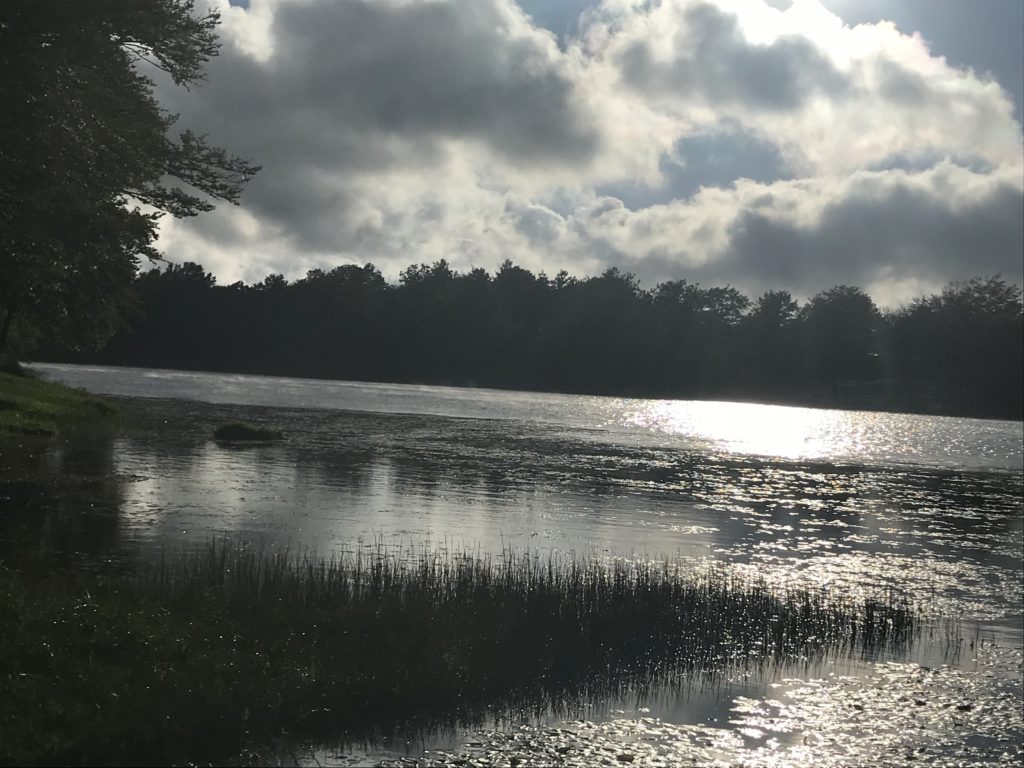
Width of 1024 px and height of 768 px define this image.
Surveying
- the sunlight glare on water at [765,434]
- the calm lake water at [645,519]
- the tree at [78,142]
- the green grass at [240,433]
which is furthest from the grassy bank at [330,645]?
the sunlight glare on water at [765,434]

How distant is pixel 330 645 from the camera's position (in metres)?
15.2

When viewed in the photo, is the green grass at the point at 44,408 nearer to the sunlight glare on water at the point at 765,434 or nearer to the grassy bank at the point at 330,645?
the grassy bank at the point at 330,645

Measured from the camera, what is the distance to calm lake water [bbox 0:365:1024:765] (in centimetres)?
1536

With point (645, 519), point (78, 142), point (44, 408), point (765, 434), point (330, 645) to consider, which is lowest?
point (645, 519)

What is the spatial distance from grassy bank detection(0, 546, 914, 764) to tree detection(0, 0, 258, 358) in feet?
31.5

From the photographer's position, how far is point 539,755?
12.9 metres

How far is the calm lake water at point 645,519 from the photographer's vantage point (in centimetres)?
1536

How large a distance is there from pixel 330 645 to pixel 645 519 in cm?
2188

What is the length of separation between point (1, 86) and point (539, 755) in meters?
19.3

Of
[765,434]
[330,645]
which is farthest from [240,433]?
[765,434]

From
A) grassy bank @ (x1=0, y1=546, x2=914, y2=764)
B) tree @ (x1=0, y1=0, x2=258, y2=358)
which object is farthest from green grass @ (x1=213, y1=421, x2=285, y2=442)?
grassy bank @ (x1=0, y1=546, x2=914, y2=764)

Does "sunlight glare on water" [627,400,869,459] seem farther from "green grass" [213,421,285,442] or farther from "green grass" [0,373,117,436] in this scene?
"green grass" [0,373,117,436]

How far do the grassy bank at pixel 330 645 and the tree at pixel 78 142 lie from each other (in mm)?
9614

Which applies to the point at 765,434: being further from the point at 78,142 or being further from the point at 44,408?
the point at 78,142
